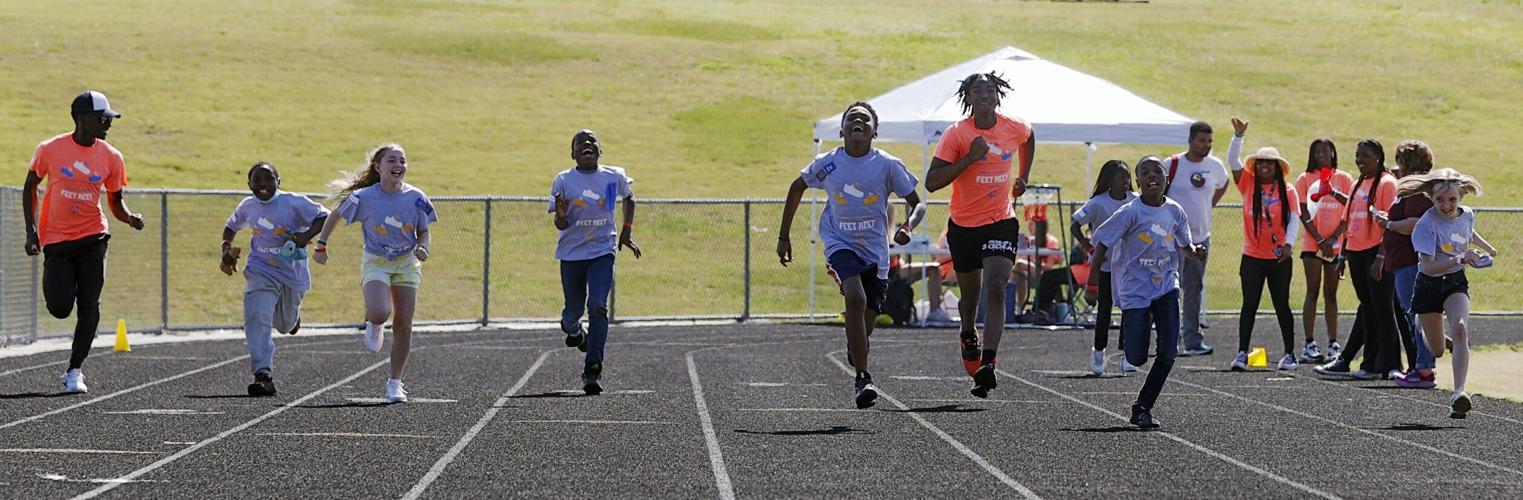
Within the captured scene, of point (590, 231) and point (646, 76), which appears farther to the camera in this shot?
point (646, 76)

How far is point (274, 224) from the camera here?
42.3 feet

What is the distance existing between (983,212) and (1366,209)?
161 inches

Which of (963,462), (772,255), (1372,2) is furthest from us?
(1372,2)

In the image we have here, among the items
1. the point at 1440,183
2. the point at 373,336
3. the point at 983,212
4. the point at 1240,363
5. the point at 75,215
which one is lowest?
the point at 1240,363

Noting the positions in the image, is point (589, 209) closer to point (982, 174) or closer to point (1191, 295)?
point (982, 174)

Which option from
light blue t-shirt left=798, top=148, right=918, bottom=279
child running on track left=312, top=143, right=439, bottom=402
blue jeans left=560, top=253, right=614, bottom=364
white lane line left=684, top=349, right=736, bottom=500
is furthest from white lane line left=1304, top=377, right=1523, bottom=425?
child running on track left=312, top=143, right=439, bottom=402

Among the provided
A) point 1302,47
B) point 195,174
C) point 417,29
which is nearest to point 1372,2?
point 1302,47

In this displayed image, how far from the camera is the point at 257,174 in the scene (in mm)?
12906

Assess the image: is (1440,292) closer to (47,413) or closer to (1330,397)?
(1330,397)

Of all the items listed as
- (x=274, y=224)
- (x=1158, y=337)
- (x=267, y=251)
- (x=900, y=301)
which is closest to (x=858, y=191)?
(x=1158, y=337)

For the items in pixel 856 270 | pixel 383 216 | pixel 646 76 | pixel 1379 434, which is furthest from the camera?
pixel 646 76

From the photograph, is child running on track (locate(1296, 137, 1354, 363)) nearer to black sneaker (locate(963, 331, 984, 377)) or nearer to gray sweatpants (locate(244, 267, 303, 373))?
black sneaker (locate(963, 331, 984, 377))

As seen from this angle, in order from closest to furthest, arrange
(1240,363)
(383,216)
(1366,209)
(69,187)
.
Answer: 1. (383,216)
2. (69,187)
3. (1366,209)
4. (1240,363)

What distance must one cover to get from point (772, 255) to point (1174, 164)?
58.5 ft
